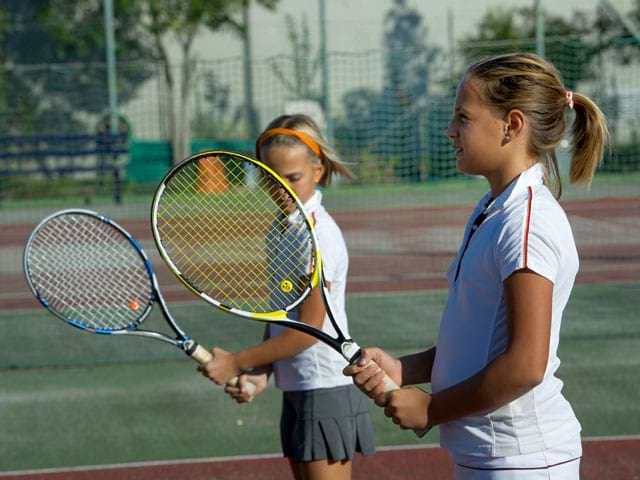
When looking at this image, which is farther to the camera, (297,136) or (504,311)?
(297,136)

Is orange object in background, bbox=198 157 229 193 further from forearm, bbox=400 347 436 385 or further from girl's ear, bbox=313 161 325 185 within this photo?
forearm, bbox=400 347 436 385

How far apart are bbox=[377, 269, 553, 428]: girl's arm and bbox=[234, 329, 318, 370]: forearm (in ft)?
3.49

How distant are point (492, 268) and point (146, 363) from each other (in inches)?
220

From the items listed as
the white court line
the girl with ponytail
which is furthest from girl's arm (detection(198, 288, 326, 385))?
the white court line

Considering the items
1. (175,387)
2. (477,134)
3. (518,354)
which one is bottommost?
(175,387)

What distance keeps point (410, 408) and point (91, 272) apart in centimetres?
234

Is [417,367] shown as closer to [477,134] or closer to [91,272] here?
[477,134]

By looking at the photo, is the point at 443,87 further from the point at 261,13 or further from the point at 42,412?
the point at 42,412

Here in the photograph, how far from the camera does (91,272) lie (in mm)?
4406

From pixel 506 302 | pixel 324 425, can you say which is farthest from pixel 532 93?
pixel 324 425

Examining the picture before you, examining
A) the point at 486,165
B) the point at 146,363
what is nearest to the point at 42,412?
the point at 146,363

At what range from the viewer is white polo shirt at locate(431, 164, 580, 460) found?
2279 mm

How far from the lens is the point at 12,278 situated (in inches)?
497

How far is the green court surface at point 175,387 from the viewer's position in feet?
18.6
